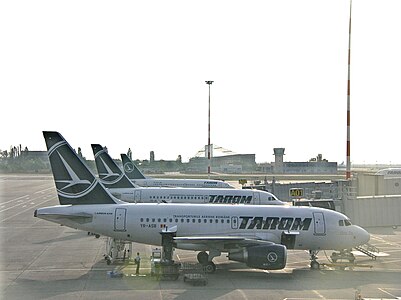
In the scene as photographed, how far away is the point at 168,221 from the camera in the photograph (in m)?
28.8

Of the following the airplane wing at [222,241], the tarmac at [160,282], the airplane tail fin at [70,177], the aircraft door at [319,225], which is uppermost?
the airplane tail fin at [70,177]

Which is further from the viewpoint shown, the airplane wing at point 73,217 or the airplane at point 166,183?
the airplane at point 166,183

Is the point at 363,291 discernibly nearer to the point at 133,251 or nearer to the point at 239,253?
the point at 239,253

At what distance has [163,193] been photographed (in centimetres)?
4919

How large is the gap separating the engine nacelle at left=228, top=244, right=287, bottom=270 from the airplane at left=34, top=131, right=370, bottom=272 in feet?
4.33

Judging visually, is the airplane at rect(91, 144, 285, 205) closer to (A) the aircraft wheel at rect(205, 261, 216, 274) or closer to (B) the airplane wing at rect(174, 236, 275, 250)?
(A) the aircraft wheel at rect(205, 261, 216, 274)

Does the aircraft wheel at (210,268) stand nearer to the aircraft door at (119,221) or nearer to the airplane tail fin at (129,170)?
the aircraft door at (119,221)

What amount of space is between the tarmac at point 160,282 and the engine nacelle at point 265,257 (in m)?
0.86

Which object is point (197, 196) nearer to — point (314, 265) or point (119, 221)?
point (119, 221)

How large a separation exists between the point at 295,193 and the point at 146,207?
20.9 metres

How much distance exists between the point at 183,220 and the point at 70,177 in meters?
7.44

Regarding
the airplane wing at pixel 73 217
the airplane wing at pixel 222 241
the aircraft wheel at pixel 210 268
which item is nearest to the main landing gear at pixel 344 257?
the airplane wing at pixel 222 241

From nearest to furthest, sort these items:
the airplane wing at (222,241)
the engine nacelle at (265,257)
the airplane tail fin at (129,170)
Result: 1. the engine nacelle at (265,257)
2. the airplane wing at (222,241)
3. the airplane tail fin at (129,170)

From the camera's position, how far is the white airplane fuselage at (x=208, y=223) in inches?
1118
